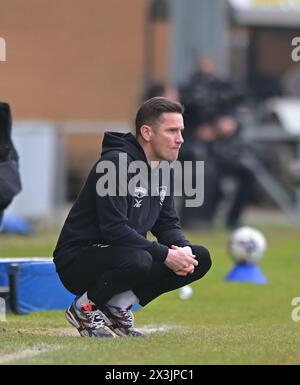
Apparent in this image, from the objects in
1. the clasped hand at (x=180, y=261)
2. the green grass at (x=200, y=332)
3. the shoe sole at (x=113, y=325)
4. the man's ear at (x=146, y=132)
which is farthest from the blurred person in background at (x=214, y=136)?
the clasped hand at (x=180, y=261)

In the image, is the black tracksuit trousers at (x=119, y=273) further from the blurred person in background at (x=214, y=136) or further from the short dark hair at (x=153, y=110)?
the blurred person in background at (x=214, y=136)

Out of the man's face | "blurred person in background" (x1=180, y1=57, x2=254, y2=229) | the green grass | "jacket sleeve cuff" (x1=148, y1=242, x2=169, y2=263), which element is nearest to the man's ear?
the man's face

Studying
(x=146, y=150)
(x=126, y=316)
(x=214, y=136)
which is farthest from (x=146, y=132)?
(x=214, y=136)

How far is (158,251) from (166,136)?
2.56 ft

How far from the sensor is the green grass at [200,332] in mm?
7039

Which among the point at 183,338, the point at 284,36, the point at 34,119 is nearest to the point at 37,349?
the point at 183,338

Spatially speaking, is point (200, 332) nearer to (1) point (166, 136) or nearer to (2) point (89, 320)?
(2) point (89, 320)

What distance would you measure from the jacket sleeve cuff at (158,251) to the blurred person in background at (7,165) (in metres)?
2.23

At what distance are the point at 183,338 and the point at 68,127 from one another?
1091 cm

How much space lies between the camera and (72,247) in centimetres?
785

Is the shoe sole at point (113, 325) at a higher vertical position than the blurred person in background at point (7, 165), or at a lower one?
lower

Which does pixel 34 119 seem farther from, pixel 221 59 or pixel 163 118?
pixel 163 118

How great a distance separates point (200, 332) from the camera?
8.48 m

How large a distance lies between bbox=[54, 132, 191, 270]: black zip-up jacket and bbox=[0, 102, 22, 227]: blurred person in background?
179cm
